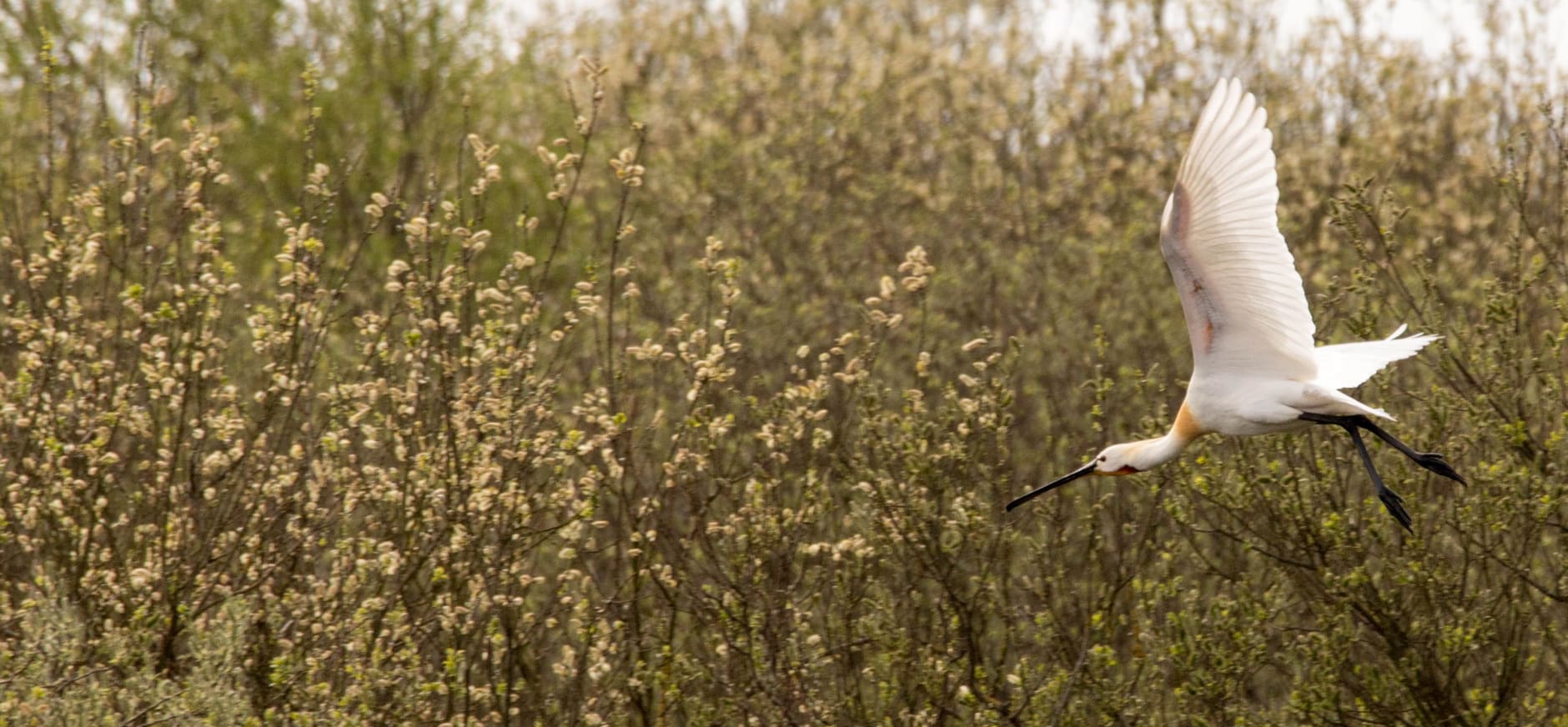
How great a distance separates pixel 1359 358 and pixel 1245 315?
1.53 feet

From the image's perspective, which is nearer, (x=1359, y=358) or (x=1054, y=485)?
(x=1359, y=358)

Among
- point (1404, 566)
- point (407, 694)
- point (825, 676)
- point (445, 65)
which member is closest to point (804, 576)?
point (825, 676)

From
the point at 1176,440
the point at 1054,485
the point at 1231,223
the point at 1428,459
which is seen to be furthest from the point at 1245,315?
the point at 1054,485

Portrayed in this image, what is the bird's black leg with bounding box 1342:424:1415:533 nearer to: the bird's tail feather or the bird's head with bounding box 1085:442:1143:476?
the bird's tail feather

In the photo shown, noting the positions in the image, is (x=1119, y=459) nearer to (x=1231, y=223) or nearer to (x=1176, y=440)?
(x=1176, y=440)

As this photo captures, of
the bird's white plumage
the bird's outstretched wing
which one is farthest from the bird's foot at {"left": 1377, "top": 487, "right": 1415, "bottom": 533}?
the bird's outstretched wing

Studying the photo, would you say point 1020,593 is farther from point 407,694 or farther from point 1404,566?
point 407,694

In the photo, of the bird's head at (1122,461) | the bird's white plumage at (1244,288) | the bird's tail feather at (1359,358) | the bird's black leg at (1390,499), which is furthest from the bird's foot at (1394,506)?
the bird's head at (1122,461)

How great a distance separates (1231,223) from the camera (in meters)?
7.23

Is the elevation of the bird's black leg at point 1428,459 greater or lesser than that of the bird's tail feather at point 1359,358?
lesser

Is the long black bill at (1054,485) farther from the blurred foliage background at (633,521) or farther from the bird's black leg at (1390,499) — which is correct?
the bird's black leg at (1390,499)

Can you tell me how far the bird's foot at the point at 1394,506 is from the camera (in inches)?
274

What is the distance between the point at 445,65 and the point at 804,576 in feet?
41.7

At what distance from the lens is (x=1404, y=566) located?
24.1 feet
